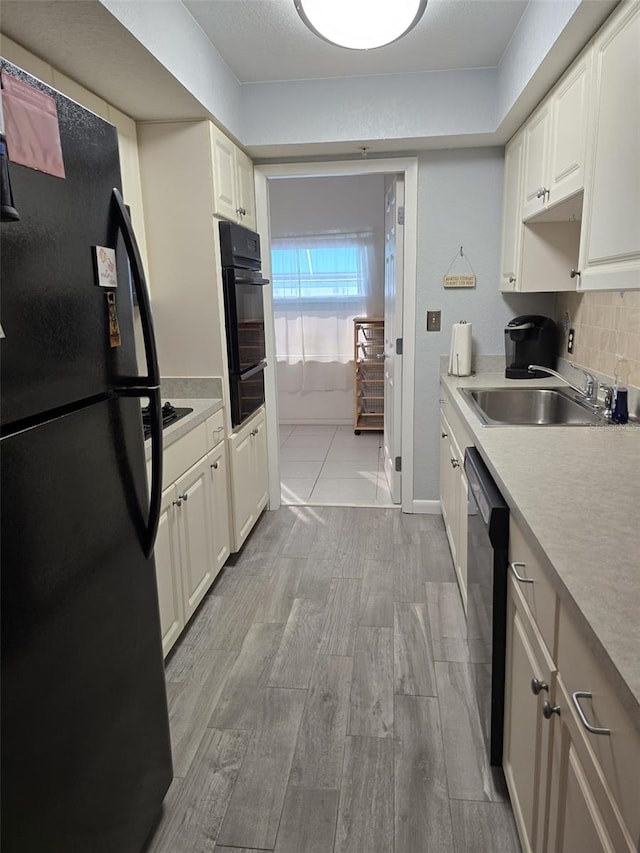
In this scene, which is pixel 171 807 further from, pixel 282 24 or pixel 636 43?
pixel 282 24

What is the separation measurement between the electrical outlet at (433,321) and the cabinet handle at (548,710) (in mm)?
2564

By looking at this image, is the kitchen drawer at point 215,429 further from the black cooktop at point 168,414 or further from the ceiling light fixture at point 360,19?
the ceiling light fixture at point 360,19

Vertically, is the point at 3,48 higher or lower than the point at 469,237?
higher

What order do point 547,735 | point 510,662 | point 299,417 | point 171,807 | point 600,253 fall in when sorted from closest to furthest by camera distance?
point 547,735
point 510,662
point 171,807
point 600,253
point 299,417

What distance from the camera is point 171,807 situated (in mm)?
1588

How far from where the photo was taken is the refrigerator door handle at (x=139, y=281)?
4.15 feet

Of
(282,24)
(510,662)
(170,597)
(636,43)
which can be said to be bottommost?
(170,597)

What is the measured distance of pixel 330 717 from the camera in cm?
192

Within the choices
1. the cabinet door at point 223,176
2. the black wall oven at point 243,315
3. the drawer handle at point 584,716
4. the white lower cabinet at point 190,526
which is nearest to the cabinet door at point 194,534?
the white lower cabinet at point 190,526

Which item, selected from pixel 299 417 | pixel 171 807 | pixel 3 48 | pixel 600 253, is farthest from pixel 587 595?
pixel 299 417

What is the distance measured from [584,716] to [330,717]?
123 centimetres

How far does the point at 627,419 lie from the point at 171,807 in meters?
1.95

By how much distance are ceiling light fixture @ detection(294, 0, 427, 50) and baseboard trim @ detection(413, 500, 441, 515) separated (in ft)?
8.17

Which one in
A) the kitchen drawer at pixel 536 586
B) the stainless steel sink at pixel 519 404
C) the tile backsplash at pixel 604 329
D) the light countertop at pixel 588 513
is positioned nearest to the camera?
the light countertop at pixel 588 513
